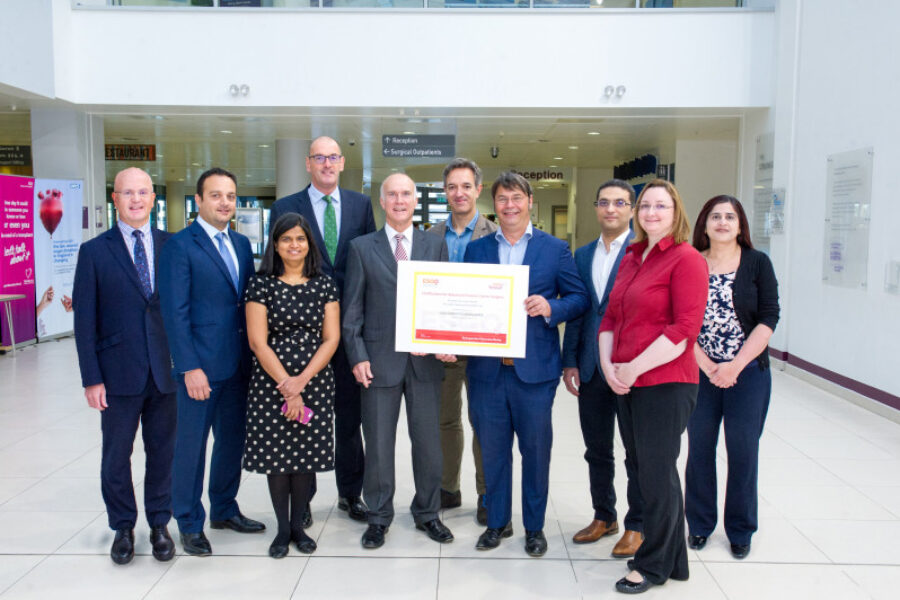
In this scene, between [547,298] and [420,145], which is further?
[420,145]

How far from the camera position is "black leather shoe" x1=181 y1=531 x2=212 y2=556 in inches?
131

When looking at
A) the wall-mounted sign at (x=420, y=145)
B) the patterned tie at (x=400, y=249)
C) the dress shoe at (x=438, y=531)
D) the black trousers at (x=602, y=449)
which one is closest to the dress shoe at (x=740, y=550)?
the black trousers at (x=602, y=449)

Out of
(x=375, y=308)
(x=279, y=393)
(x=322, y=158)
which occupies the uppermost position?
(x=322, y=158)

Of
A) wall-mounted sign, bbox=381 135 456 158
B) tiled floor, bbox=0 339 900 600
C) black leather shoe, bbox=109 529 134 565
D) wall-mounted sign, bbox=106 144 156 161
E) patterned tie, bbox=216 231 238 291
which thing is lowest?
tiled floor, bbox=0 339 900 600

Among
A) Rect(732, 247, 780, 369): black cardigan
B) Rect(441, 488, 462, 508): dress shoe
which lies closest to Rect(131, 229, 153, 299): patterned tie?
Rect(441, 488, 462, 508): dress shoe

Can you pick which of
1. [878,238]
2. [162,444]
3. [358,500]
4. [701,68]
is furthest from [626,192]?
[701,68]

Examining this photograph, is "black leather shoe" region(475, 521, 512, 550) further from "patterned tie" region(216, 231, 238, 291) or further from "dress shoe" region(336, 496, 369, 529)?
"patterned tie" region(216, 231, 238, 291)

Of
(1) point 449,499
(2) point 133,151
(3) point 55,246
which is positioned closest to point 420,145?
(3) point 55,246

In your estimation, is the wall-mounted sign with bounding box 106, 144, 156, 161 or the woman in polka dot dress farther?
the wall-mounted sign with bounding box 106, 144, 156, 161

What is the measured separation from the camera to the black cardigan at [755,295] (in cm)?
323

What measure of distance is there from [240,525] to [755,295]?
2.63 meters

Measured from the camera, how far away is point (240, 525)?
11.9 ft

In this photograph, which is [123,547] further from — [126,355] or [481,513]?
[481,513]

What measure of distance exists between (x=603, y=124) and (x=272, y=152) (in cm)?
854
